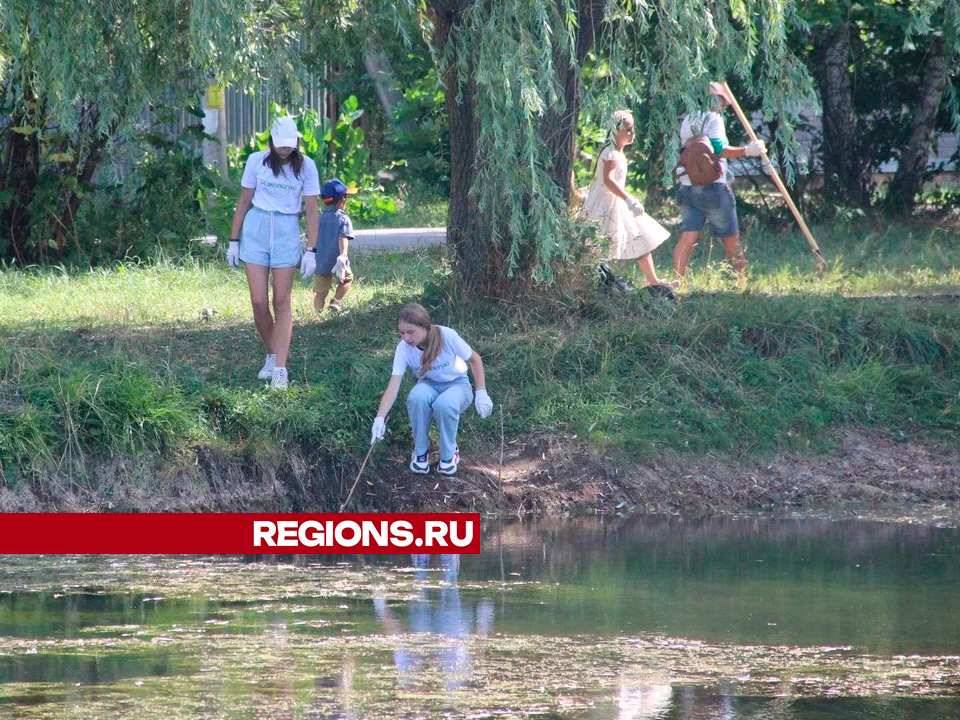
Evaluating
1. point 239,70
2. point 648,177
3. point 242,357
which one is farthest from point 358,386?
point 648,177

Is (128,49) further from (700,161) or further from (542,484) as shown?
(700,161)

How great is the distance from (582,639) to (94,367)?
470 centimetres

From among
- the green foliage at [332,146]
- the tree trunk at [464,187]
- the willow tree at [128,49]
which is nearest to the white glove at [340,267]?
the tree trunk at [464,187]

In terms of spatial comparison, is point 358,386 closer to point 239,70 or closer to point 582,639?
point 239,70

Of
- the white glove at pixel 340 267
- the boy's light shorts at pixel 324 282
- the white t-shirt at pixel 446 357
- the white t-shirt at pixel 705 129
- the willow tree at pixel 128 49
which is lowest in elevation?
the white t-shirt at pixel 446 357

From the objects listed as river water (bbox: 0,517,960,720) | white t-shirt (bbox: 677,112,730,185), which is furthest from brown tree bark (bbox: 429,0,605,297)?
river water (bbox: 0,517,960,720)

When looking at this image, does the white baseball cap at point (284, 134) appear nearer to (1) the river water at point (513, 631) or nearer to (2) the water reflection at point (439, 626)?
(1) the river water at point (513, 631)

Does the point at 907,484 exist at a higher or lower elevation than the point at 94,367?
lower

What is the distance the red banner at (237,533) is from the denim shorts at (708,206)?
4.27m

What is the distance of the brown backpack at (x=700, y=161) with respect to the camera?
1239cm

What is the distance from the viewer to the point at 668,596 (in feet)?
24.8

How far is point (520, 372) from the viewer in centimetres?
1080

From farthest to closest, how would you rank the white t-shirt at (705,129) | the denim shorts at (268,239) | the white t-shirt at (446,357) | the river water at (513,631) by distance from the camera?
Result: 1. the white t-shirt at (705,129)
2. the denim shorts at (268,239)
3. the white t-shirt at (446,357)
4. the river water at (513,631)

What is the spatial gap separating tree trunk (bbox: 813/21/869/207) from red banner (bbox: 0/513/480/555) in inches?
345
